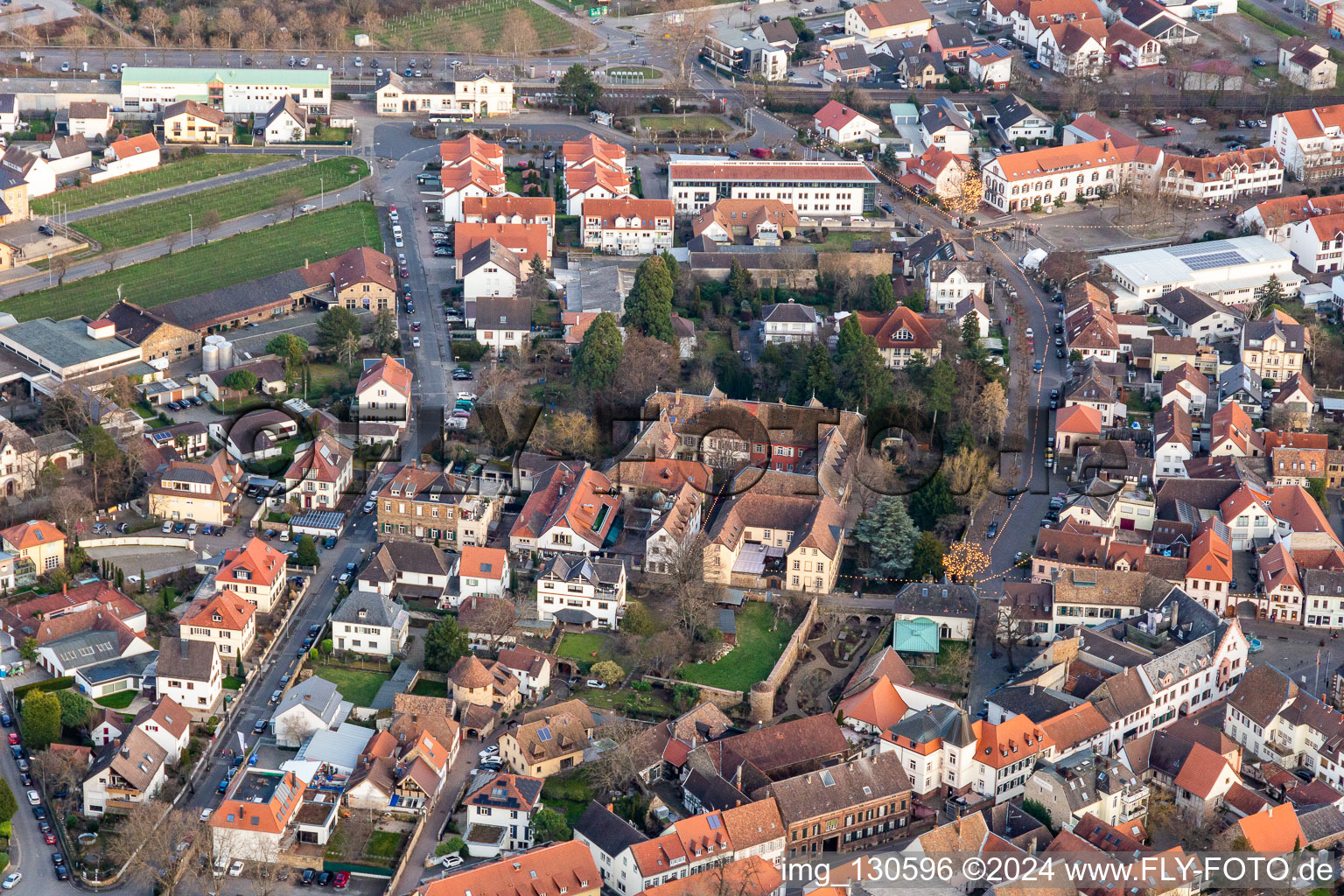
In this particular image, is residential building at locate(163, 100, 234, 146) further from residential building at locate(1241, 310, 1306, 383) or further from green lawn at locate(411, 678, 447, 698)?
residential building at locate(1241, 310, 1306, 383)

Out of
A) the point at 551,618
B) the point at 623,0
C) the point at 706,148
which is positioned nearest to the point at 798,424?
the point at 551,618

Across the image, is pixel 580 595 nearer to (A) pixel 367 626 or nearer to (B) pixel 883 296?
(A) pixel 367 626

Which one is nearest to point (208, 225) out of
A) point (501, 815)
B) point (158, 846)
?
point (158, 846)

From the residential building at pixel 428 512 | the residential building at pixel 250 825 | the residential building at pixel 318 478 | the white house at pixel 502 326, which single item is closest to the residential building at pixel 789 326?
the white house at pixel 502 326

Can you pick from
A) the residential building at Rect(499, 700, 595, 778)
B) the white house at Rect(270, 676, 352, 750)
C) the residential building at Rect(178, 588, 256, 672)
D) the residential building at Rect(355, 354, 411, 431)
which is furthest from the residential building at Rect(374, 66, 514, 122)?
the residential building at Rect(499, 700, 595, 778)

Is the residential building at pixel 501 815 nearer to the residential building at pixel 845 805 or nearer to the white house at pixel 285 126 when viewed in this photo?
the residential building at pixel 845 805
